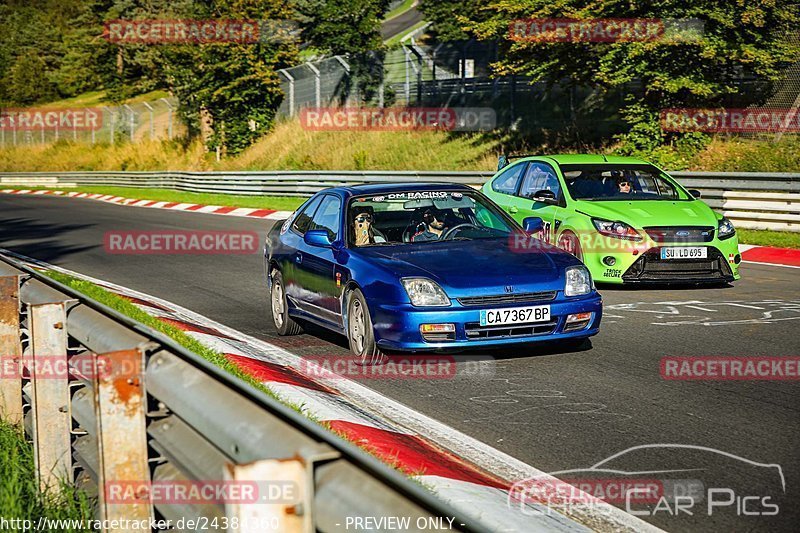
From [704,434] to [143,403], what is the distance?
11.8ft

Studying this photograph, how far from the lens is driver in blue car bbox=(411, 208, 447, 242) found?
9.31 metres

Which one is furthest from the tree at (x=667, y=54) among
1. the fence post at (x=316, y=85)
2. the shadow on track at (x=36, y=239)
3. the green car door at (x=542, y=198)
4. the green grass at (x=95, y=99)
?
the green grass at (x=95, y=99)

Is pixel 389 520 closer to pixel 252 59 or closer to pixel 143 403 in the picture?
pixel 143 403

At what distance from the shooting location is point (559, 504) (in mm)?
4875

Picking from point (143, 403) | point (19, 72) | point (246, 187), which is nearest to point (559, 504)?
point (143, 403)

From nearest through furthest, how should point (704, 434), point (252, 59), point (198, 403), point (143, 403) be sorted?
1. point (198, 403)
2. point (143, 403)
3. point (704, 434)
4. point (252, 59)

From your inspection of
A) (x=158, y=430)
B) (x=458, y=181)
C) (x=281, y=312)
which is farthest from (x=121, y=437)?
(x=458, y=181)

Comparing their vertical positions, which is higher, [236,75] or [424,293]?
[236,75]

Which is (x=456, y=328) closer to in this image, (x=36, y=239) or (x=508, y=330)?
(x=508, y=330)

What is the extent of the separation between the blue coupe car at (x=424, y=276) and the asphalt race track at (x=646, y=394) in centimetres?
33

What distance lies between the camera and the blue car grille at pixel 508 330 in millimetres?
7996

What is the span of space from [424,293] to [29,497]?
3857 mm

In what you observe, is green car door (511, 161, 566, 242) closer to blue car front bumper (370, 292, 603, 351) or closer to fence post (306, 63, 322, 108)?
blue car front bumper (370, 292, 603, 351)

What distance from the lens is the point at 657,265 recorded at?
481 inches
